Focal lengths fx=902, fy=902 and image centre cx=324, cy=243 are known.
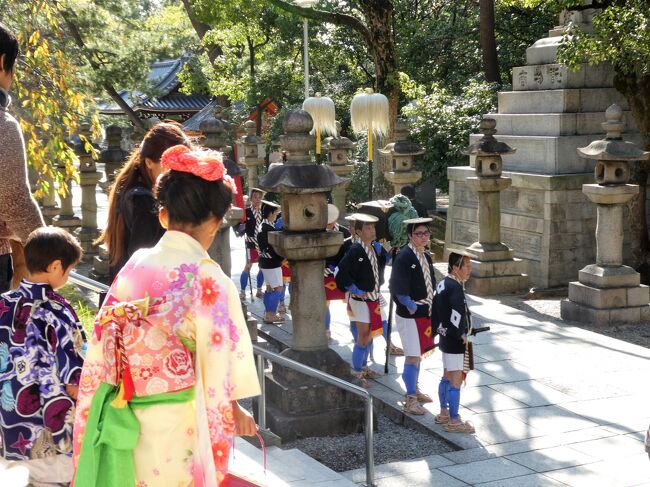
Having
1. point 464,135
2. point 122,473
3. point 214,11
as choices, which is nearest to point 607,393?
point 122,473

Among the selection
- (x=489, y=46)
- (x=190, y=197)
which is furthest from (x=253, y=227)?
(x=190, y=197)

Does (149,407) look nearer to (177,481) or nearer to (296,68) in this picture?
(177,481)

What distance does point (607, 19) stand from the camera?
1189cm

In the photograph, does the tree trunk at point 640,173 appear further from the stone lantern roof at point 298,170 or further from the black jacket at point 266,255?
the stone lantern roof at point 298,170

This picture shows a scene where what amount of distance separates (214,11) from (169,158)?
1838cm

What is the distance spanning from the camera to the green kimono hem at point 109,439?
10.1 feet

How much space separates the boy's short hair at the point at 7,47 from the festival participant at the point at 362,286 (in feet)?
14.9

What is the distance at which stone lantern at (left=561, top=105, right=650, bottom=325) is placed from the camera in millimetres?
10742

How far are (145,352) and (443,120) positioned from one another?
48.2ft

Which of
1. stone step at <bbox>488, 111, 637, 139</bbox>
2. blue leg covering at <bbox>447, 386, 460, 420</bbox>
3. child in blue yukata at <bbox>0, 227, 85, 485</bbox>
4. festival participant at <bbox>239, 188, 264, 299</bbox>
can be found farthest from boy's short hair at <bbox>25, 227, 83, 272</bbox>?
stone step at <bbox>488, 111, 637, 139</bbox>

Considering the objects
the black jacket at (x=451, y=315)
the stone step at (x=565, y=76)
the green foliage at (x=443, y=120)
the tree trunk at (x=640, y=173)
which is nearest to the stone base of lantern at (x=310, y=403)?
the black jacket at (x=451, y=315)

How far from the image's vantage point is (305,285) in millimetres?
7355

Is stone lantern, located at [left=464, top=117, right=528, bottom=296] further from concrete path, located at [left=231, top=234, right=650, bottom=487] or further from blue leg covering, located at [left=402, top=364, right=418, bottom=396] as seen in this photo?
blue leg covering, located at [left=402, top=364, right=418, bottom=396]

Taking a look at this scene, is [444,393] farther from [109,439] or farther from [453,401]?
[109,439]
